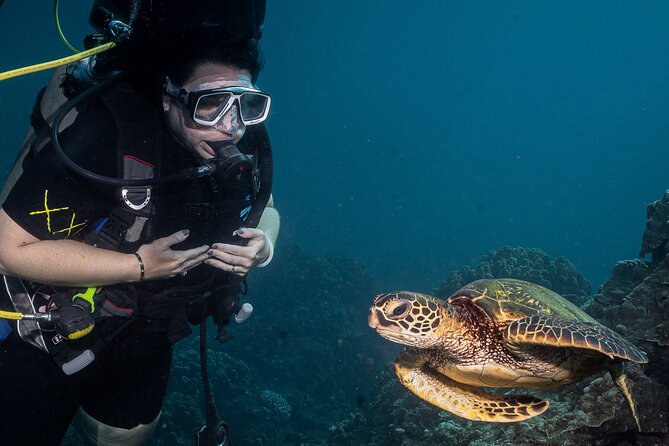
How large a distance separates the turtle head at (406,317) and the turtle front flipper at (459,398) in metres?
0.68

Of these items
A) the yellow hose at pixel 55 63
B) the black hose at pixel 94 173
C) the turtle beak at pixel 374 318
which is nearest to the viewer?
the yellow hose at pixel 55 63

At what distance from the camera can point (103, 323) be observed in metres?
2.51

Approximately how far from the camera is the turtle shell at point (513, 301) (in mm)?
3057

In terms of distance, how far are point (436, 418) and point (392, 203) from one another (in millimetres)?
71433

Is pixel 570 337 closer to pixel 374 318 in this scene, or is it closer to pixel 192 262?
pixel 374 318

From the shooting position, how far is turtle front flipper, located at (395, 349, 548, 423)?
2840 mm

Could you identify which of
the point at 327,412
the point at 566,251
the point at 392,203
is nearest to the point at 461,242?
the point at 566,251

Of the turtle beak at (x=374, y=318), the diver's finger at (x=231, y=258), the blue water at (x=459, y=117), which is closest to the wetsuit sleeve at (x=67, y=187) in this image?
the diver's finger at (x=231, y=258)

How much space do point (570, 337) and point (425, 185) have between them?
10514 cm

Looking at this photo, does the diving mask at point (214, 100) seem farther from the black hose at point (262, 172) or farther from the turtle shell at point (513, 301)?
the turtle shell at point (513, 301)

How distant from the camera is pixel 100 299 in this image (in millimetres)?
2398

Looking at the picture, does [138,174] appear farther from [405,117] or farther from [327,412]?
[405,117]

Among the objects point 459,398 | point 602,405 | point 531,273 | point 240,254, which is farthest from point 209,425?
point 531,273

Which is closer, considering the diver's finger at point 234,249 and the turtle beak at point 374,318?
the diver's finger at point 234,249
